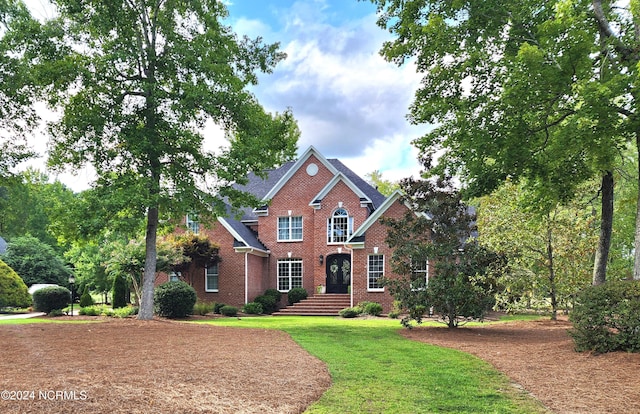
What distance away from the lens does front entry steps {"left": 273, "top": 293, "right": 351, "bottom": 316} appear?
75.8ft

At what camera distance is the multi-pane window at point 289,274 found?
2645cm

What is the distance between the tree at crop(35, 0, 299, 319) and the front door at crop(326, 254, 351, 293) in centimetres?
949

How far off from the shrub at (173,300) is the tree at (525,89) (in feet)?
36.7

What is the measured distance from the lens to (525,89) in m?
10.2

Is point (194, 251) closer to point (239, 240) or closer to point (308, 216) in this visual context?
point (239, 240)

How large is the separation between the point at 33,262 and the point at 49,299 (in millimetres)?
13635

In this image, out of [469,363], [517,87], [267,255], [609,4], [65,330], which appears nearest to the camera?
[469,363]

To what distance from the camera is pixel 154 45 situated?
16578 mm

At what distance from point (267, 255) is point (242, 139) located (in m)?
11.7

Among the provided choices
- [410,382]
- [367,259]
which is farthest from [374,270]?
[410,382]

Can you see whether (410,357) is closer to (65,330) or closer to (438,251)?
(438,251)

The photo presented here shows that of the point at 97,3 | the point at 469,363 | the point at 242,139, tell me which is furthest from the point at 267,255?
the point at 469,363

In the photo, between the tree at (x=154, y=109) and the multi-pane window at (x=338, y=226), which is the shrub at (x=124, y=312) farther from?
the multi-pane window at (x=338, y=226)

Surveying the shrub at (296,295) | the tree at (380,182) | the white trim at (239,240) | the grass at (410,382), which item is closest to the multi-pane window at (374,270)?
the shrub at (296,295)
